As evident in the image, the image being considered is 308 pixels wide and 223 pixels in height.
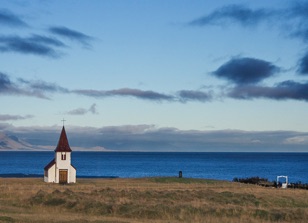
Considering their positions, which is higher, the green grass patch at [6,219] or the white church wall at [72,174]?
the white church wall at [72,174]

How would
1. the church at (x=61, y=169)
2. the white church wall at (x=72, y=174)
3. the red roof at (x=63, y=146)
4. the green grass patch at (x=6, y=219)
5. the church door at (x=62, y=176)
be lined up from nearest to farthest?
the green grass patch at (x=6, y=219) → the church at (x=61, y=169) → the church door at (x=62, y=176) → the white church wall at (x=72, y=174) → the red roof at (x=63, y=146)

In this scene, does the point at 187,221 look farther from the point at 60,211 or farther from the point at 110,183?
the point at 110,183

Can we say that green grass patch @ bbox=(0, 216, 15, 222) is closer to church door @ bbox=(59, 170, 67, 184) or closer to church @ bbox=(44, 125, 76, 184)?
church @ bbox=(44, 125, 76, 184)

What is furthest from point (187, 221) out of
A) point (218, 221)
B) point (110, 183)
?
point (110, 183)

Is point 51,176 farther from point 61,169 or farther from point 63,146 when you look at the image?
point 63,146

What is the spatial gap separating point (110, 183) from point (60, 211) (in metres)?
37.8

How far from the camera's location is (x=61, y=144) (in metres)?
88.4

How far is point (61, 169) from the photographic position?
284ft

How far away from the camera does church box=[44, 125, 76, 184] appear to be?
280ft

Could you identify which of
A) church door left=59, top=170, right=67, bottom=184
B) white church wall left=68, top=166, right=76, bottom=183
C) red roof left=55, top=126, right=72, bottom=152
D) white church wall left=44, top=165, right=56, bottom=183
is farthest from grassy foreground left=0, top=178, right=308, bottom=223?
red roof left=55, top=126, right=72, bottom=152

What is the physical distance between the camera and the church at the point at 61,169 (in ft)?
280

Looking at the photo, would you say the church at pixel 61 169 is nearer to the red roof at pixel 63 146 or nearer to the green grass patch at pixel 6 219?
the red roof at pixel 63 146

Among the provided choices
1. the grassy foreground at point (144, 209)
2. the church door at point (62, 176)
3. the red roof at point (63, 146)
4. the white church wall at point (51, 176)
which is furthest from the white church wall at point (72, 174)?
the grassy foreground at point (144, 209)

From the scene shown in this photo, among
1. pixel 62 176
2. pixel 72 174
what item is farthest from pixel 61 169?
pixel 72 174
